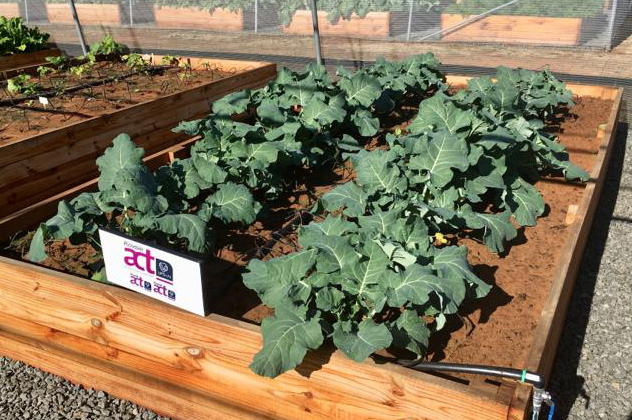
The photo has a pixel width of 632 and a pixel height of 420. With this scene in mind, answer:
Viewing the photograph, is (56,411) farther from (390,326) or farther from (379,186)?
(379,186)

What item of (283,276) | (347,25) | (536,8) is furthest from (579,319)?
(347,25)

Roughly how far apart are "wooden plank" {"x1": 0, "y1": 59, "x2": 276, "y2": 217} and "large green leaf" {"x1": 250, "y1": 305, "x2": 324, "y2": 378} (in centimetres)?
296

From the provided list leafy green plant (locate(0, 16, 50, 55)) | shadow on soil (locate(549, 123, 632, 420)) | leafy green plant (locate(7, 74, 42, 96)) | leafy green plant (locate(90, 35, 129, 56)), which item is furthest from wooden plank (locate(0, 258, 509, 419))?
leafy green plant (locate(0, 16, 50, 55))

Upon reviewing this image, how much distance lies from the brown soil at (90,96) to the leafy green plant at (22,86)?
0.28 ft

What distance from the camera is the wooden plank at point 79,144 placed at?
169 inches

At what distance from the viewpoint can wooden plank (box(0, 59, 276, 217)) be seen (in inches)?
169

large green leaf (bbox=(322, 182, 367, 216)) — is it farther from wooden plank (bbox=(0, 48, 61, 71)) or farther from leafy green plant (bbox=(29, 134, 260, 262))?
wooden plank (bbox=(0, 48, 61, 71))

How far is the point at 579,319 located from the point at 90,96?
16.7ft

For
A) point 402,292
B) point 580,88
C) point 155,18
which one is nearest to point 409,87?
point 580,88

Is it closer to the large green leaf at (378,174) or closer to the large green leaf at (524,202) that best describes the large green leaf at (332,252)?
the large green leaf at (378,174)

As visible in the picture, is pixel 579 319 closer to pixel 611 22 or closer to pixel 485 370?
pixel 485 370

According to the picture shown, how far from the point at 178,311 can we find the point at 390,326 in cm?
92

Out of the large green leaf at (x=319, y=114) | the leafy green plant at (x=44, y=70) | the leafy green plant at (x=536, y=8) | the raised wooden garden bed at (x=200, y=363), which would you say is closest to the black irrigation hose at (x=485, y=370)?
the raised wooden garden bed at (x=200, y=363)

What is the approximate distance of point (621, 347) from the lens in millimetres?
3078
